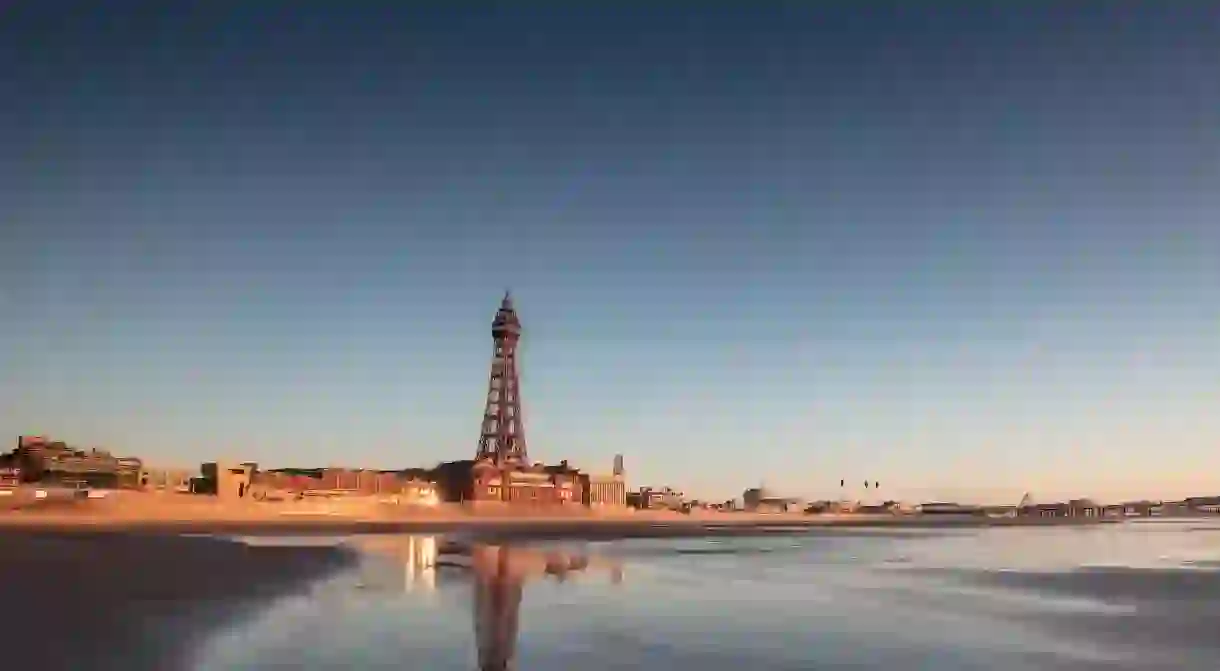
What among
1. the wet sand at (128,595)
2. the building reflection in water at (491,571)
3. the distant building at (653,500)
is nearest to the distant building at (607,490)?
the distant building at (653,500)

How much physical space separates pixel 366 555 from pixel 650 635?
24058mm

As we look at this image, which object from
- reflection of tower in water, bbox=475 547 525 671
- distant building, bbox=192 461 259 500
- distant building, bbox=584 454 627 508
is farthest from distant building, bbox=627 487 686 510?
reflection of tower in water, bbox=475 547 525 671

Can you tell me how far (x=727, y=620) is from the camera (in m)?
18.9

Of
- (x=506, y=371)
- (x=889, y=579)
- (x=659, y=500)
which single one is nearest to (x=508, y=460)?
(x=506, y=371)

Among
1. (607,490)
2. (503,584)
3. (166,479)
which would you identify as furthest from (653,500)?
(503,584)

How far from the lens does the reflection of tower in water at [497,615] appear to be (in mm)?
13975

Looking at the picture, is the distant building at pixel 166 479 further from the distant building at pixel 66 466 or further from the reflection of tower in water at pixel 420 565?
the reflection of tower in water at pixel 420 565

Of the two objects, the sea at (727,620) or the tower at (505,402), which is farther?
the tower at (505,402)

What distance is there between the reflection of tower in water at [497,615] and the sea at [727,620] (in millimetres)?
46

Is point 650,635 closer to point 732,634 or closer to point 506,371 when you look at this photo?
point 732,634

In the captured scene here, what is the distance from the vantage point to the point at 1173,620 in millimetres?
19875

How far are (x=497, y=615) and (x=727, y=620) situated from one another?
415 cm

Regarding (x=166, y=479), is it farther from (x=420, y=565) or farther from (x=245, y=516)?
(x=420, y=565)

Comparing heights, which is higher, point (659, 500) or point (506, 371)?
point (506, 371)
